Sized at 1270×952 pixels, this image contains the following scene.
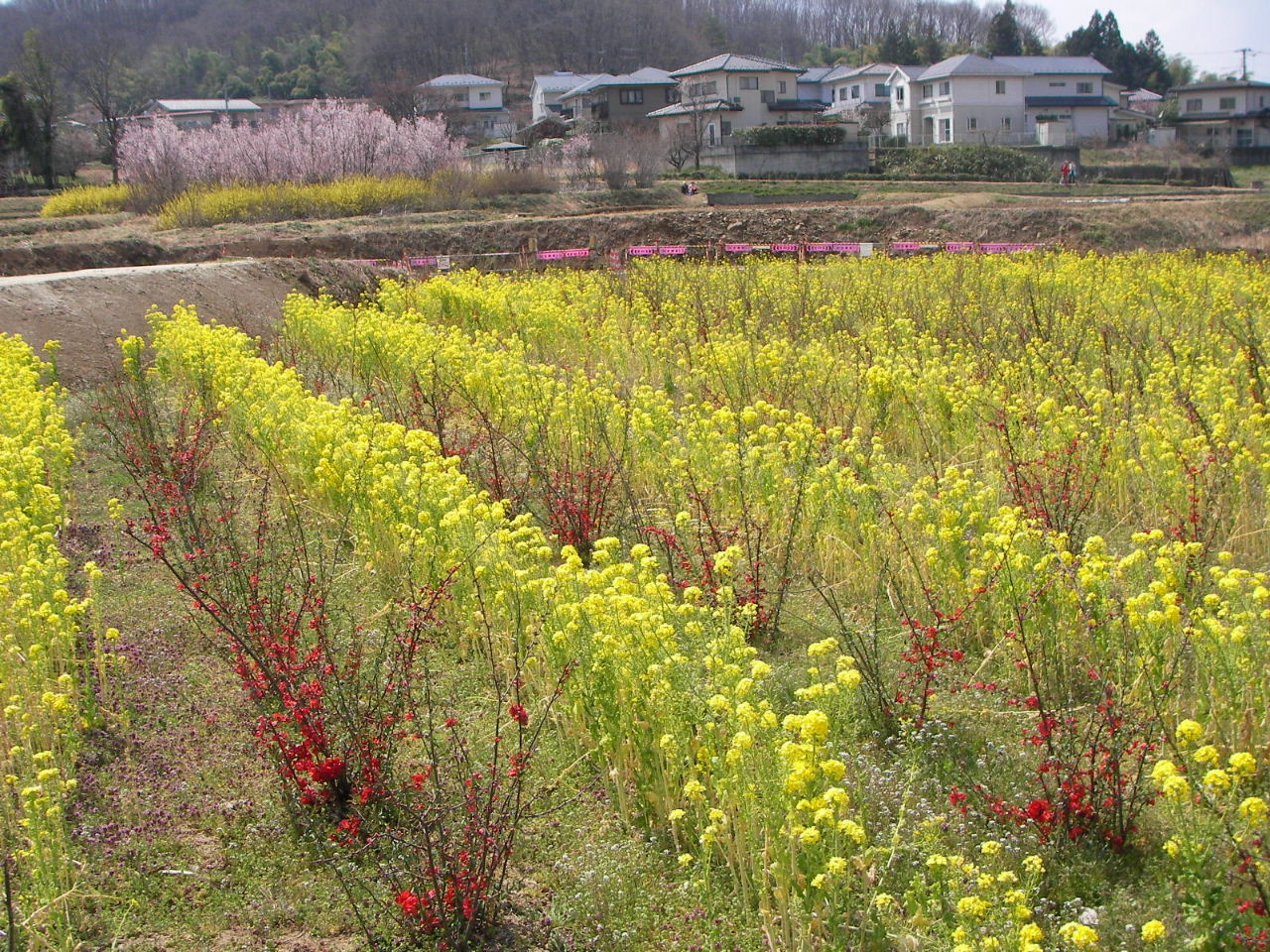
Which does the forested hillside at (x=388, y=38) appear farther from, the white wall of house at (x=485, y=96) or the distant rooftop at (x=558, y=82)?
→ the distant rooftop at (x=558, y=82)

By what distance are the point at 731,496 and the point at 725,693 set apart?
2972mm

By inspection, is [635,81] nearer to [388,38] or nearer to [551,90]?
[551,90]

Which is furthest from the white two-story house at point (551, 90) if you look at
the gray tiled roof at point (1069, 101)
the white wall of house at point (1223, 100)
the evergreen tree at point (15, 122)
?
the evergreen tree at point (15, 122)

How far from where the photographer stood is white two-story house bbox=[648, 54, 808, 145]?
6384cm

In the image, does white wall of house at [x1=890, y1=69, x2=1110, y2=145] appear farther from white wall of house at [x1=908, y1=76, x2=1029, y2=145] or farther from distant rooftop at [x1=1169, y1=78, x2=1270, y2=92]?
distant rooftop at [x1=1169, y1=78, x2=1270, y2=92]

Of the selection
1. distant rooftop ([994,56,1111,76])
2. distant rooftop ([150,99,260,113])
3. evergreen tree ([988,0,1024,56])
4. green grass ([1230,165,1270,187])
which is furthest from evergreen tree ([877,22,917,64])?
distant rooftop ([150,99,260,113])

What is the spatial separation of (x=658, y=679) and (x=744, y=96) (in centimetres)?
6669

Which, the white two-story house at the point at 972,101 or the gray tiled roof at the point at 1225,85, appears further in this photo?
the gray tiled roof at the point at 1225,85

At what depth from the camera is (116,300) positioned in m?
14.2

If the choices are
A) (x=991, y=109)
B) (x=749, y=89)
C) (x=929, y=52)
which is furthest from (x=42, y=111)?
(x=929, y=52)

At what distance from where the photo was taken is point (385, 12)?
108125 mm

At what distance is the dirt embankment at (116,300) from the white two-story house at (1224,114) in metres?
55.7

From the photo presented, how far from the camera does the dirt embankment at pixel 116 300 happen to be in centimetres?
1298

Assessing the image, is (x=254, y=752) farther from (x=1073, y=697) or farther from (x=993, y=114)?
(x=993, y=114)
